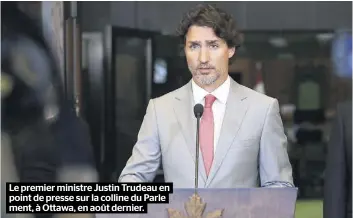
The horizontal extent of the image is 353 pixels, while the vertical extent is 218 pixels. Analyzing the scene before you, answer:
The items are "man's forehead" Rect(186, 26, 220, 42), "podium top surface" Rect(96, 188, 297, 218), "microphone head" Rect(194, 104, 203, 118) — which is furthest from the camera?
"man's forehead" Rect(186, 26, 220, 42)

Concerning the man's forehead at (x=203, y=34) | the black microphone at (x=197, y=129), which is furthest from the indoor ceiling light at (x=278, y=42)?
the black microphone at (x=197, y=129)

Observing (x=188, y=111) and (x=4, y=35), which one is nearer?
(x=188, y=111)

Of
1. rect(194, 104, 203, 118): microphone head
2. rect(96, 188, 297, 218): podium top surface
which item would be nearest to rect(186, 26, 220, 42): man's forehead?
rect(194, 104, 203, 118): microphone head

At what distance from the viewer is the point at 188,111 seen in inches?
73.6

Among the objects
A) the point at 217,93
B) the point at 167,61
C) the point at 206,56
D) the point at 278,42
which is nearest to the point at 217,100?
the point at 217,93

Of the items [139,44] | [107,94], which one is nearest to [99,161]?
[107,94]

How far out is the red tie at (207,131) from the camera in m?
1.83

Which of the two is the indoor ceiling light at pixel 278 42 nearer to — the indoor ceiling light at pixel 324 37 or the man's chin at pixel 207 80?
the indoor ceiling light at pixel 324 37

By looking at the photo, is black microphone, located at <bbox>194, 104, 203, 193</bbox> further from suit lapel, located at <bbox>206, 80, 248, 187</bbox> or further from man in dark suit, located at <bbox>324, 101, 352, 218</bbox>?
man in dark suit, located at <bbox>324, 101, 352, 218</bbox>

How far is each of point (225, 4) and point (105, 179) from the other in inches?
30.7

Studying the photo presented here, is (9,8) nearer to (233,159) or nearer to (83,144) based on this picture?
(83,144)

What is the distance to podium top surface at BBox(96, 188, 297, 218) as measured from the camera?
1524mm

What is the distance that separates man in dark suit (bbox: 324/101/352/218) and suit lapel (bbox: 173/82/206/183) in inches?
15.0
